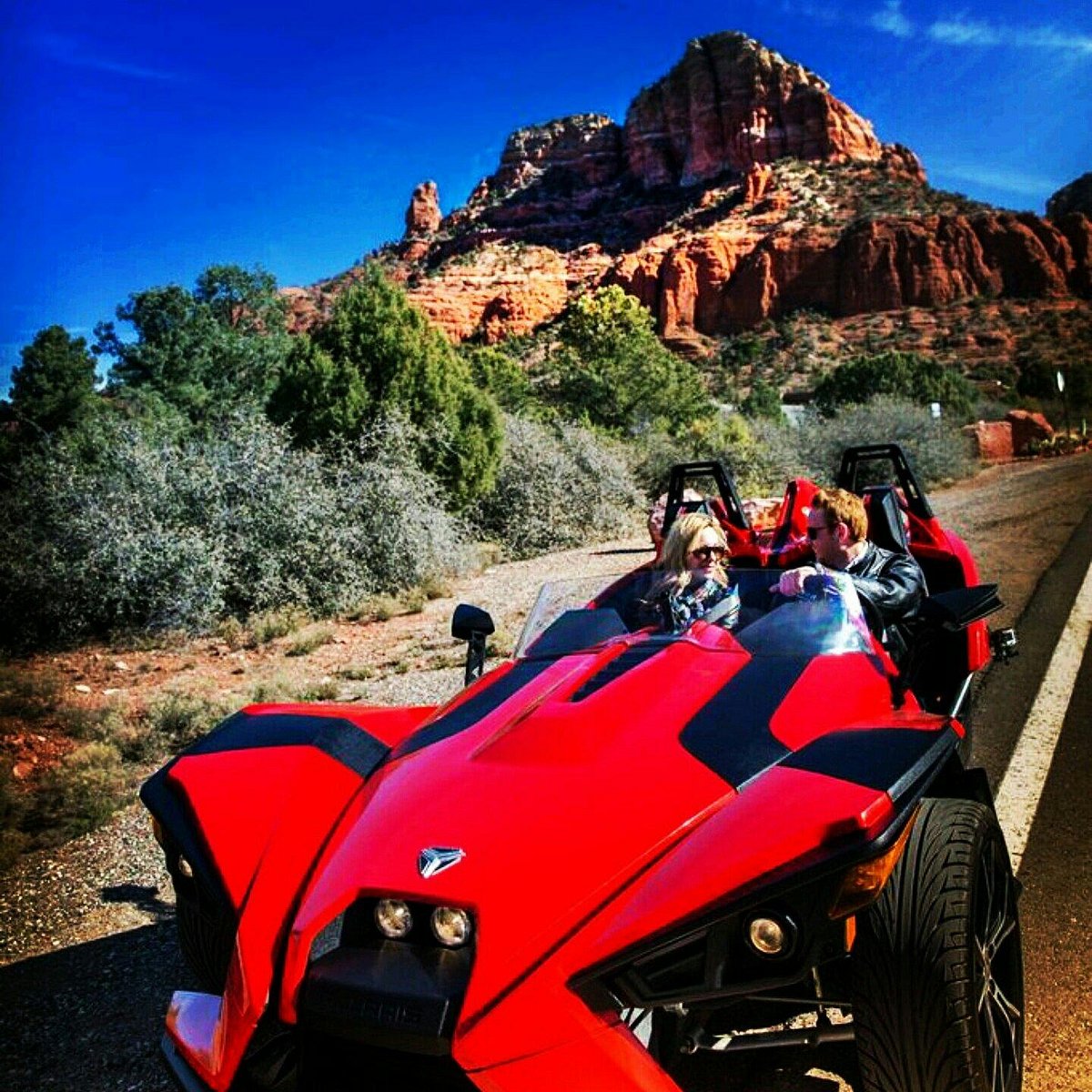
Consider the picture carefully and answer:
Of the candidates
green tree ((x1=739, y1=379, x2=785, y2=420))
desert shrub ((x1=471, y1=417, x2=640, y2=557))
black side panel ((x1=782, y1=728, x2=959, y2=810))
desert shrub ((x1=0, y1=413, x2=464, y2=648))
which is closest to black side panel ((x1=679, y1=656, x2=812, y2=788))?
black side panel ((x1=782, y1=728, x2=959, y2=810))

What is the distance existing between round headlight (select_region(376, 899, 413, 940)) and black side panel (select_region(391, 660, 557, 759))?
2.30 feet

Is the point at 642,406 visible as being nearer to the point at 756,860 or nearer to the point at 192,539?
the point at 192,539

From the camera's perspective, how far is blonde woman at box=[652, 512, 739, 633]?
3674 millimetres

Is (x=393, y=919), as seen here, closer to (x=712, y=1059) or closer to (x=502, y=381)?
(x=712, y=1059)

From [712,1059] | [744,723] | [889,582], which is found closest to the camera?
[744,723]

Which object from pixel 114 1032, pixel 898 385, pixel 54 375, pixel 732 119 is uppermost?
pixel 732 119

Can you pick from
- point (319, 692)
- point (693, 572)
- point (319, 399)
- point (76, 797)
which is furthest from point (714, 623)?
→ point (319, 399)

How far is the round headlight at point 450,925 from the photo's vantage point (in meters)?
1.96

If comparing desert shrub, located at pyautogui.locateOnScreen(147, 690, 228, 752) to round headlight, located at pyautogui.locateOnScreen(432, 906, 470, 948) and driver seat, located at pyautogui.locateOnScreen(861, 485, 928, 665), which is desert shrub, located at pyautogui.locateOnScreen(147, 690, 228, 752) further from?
round headlight, located at pyautogui.locateOnScreen(432, 906, 470, 948)

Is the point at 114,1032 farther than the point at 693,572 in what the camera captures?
No

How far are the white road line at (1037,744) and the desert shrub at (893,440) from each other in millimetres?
19245

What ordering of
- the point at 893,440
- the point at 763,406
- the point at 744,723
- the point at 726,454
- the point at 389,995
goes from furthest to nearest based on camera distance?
the point at 763,406 → the point at 893,440 → the point at 726,454 → the point at 744,723 → the point at 389,995

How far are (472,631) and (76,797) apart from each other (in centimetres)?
320

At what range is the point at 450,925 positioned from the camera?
77.9 inches
